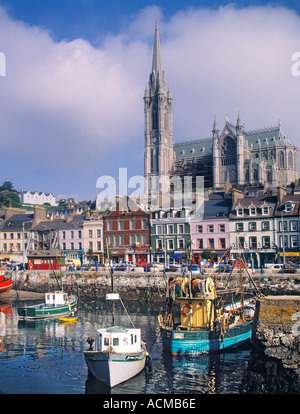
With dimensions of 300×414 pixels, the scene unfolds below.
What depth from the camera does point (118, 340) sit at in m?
24.4

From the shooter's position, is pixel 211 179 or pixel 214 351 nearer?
pixel 214 351

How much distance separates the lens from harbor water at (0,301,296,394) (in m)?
22.9

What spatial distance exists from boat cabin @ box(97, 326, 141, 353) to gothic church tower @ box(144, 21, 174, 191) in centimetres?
14365

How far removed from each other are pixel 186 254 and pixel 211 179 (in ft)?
325

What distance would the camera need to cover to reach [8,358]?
28516 mm

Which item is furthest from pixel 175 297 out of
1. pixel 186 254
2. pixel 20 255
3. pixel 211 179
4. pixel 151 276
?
pixel 211 179

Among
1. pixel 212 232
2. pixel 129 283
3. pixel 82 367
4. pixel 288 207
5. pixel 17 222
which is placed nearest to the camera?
pixel 82 367

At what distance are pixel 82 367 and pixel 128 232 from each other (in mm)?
44271

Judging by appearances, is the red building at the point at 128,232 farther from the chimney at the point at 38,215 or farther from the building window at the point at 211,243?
the chimney at the point at 38,215

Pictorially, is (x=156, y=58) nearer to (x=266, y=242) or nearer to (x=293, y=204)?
(x=293, y=204)

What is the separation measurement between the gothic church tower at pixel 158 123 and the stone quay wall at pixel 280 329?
146m

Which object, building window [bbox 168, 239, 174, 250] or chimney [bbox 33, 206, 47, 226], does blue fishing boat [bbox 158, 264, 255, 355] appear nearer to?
building window [bbox 168, 239, 174, 250]

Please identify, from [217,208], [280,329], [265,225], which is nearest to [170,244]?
[217,208]
